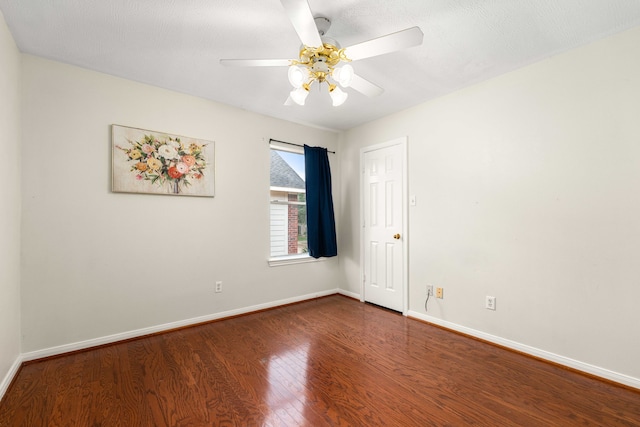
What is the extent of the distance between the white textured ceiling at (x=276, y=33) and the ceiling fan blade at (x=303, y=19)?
0.29 metres

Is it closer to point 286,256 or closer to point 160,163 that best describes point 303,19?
point 160,163

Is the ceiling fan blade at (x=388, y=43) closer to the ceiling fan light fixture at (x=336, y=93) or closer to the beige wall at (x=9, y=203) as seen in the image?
the ceiling fan light fixture at (x=336, y=93)

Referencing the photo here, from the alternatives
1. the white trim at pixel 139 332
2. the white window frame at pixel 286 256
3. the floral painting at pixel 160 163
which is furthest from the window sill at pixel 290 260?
the floral painting at pixel 160 163

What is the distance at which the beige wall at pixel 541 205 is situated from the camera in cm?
198

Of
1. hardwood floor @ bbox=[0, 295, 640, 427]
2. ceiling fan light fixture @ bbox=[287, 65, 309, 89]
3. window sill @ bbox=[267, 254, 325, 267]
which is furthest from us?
window sill @ bbox=[267, 254, 325, 267]

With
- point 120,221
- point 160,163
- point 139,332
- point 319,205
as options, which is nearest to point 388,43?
point 160,163

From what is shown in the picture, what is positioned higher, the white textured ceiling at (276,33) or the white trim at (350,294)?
the white textured ceiling at (276,33)

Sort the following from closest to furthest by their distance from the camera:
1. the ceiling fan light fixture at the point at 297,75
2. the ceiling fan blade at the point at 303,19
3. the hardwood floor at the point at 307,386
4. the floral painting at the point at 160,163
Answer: the ceiling fan blade at the point at 303,19
the hardwood floor at the point at 307,386
the ceiling fan light fixture at the point at 297,75
the floral painting at the point at 160,163

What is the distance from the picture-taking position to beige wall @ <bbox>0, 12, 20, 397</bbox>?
1.81m

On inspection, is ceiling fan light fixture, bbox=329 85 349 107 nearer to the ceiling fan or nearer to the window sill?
the ceiling fan

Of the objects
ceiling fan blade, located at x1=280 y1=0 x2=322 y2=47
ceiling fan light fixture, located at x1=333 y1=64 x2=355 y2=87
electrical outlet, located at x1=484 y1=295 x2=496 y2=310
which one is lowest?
electrical outlet, located at x1=484 y1=295 x2=496 y2=310

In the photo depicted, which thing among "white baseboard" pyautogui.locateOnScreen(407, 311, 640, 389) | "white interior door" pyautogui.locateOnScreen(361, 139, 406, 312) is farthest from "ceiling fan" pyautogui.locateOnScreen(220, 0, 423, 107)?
"white baseboard" pyautogui.locateOnScreen(407, 311, 640, 389)

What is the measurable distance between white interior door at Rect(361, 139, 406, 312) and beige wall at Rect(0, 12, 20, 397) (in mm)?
3251

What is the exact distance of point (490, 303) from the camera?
263 cm
